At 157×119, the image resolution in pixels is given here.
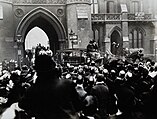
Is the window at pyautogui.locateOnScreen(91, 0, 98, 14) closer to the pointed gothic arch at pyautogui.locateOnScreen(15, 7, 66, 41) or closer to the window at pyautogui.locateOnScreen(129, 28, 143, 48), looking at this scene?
the window at pyautogui.locateOnScreen(129, 28, 143, 48)

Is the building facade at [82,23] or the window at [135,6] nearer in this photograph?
the building facade at [82,23]

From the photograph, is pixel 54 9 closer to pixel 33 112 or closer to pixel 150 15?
pixel 150 15

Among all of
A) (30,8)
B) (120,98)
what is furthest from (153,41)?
(120,98)

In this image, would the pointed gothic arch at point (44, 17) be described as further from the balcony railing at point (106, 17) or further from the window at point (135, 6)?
the window at point (135, 6)

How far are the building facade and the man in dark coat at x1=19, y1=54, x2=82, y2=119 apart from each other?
26332mm

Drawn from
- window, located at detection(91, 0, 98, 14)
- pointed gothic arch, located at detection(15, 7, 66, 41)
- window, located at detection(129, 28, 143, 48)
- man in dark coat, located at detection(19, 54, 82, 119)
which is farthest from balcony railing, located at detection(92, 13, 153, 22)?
man in dark coat, located at detection(19, 54, 82, 119)

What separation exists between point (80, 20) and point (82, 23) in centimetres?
38

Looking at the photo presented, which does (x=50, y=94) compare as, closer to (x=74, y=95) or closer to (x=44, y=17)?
(x=74, y=95)

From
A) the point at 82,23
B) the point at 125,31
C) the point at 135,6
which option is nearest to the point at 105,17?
the point at 125,31

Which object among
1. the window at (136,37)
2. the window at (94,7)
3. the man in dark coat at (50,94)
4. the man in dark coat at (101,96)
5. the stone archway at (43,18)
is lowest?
the man in dark coat at (101,96)

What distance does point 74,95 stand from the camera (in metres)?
3.83

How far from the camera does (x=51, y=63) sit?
3766mm

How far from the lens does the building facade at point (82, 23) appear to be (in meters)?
33.2

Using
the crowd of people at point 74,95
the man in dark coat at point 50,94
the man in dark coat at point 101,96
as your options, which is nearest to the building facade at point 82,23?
the crowd of people at point 74,95
